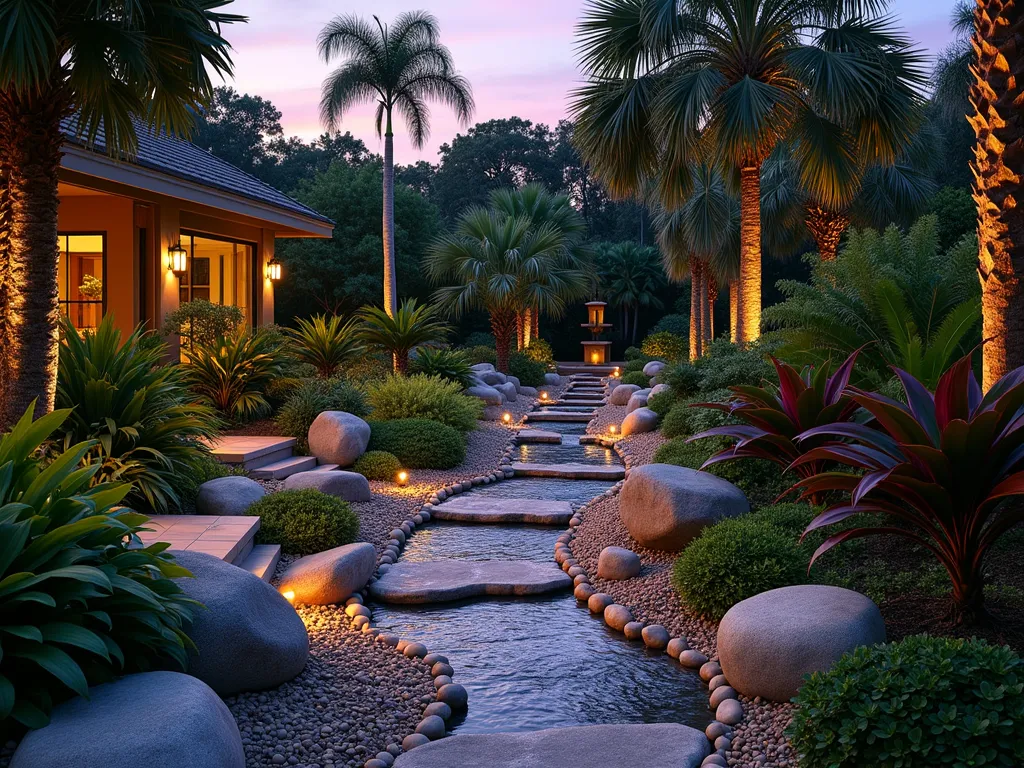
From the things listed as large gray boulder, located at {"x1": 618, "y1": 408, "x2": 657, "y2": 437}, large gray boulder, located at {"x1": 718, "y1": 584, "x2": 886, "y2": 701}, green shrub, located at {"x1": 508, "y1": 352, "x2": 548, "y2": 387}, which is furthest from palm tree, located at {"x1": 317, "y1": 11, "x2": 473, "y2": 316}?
large gray boulder, located at {"x1": 718, "y1": 584, "x2": 886, "y2": 701}

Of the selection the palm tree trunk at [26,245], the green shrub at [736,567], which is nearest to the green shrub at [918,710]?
the green shrub at [736,567]

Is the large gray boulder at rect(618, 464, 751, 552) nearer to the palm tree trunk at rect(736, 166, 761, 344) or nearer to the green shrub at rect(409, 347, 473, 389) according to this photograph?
the palm tree trunk at rect(736, 166, 761, 344)

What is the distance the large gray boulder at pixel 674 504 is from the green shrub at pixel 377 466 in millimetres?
3858

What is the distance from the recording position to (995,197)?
5055 millimetres

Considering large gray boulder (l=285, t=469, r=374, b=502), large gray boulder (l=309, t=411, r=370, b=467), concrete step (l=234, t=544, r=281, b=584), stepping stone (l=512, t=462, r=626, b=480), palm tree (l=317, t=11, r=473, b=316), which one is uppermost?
palm tree (l=317, t=11, r=473, b=316)

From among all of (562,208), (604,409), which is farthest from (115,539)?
(562,208)

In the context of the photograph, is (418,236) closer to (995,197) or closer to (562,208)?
(562,208)

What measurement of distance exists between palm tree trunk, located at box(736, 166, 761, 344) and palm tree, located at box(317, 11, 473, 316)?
9.31 meters

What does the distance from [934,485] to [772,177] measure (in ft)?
64.4

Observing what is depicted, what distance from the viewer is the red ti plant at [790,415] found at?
6.32m

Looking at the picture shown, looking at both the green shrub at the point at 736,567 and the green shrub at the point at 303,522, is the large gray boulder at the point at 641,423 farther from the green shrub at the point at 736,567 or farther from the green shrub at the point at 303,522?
the green shrub at the point at 736,567

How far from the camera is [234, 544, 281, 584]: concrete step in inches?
229

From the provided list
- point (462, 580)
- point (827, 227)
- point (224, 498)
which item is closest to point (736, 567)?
point (462, 580)

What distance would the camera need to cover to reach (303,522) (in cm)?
664
